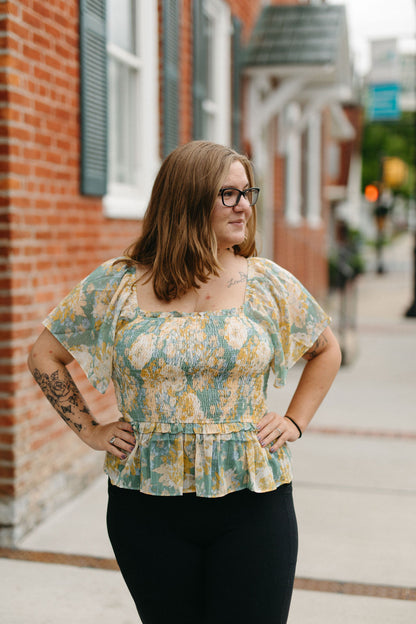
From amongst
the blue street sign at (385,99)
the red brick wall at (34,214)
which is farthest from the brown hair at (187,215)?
the blue street sign at (385,99)

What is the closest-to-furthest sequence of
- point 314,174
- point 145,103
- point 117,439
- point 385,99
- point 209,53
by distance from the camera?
point 117,439 → point 145,103 → point 209,53 → point 314,174 → point 385,99

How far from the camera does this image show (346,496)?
489cm

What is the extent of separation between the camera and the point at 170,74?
6355mm

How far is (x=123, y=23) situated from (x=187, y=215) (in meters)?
4.11

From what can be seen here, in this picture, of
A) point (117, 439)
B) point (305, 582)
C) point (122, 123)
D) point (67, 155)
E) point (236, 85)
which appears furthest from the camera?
point (236, 85)

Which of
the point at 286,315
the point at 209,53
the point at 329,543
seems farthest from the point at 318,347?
the point at 209,53

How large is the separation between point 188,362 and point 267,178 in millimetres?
9582

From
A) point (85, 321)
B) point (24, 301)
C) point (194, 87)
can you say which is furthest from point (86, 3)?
point (85, 321)

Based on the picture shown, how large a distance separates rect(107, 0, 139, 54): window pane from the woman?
12.4 feet

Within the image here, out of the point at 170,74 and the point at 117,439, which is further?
the point at 170,74

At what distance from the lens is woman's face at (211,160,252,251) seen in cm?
217

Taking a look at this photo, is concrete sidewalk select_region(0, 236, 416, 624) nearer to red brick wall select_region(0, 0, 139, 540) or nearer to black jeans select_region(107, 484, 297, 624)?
black jeans select_region(107, 484, 297, 624)

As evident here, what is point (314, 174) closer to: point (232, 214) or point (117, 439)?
point (232, 214)

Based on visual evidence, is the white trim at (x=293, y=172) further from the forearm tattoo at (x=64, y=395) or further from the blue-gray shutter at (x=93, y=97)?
the forearm tattoo at (x=64, y=395)
